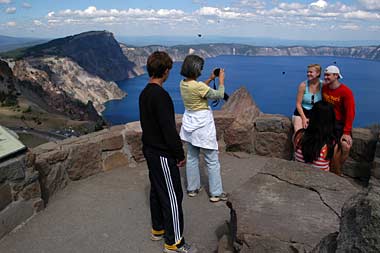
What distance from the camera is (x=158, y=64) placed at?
3.16m

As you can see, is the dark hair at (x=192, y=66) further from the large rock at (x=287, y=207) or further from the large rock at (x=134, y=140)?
the large rock at (x=134, y=140)

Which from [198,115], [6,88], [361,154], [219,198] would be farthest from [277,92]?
[198,115]

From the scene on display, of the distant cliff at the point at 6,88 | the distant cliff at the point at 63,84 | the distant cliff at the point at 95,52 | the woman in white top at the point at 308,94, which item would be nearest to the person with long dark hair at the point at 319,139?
the woman in white top at the point at 308,94

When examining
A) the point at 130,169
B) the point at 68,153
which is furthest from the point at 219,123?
the point at 68,153

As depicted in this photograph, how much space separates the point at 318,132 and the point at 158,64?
2.11 metres

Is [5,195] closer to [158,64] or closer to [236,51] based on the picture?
[158,64]

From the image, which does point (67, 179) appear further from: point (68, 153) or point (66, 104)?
point (66, 104)

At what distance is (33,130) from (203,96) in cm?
3834

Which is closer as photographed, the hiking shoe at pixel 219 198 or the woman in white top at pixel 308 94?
the hiking shoe at pixel 219 198

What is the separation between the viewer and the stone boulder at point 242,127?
248 inches

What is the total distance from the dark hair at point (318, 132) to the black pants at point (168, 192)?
168 cm

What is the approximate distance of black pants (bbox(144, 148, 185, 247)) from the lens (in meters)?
3.33

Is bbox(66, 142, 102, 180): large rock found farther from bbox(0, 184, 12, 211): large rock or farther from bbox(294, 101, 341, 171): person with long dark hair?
bbox(294, 101, 341, 171): person with long dark hair

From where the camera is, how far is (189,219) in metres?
4.21
